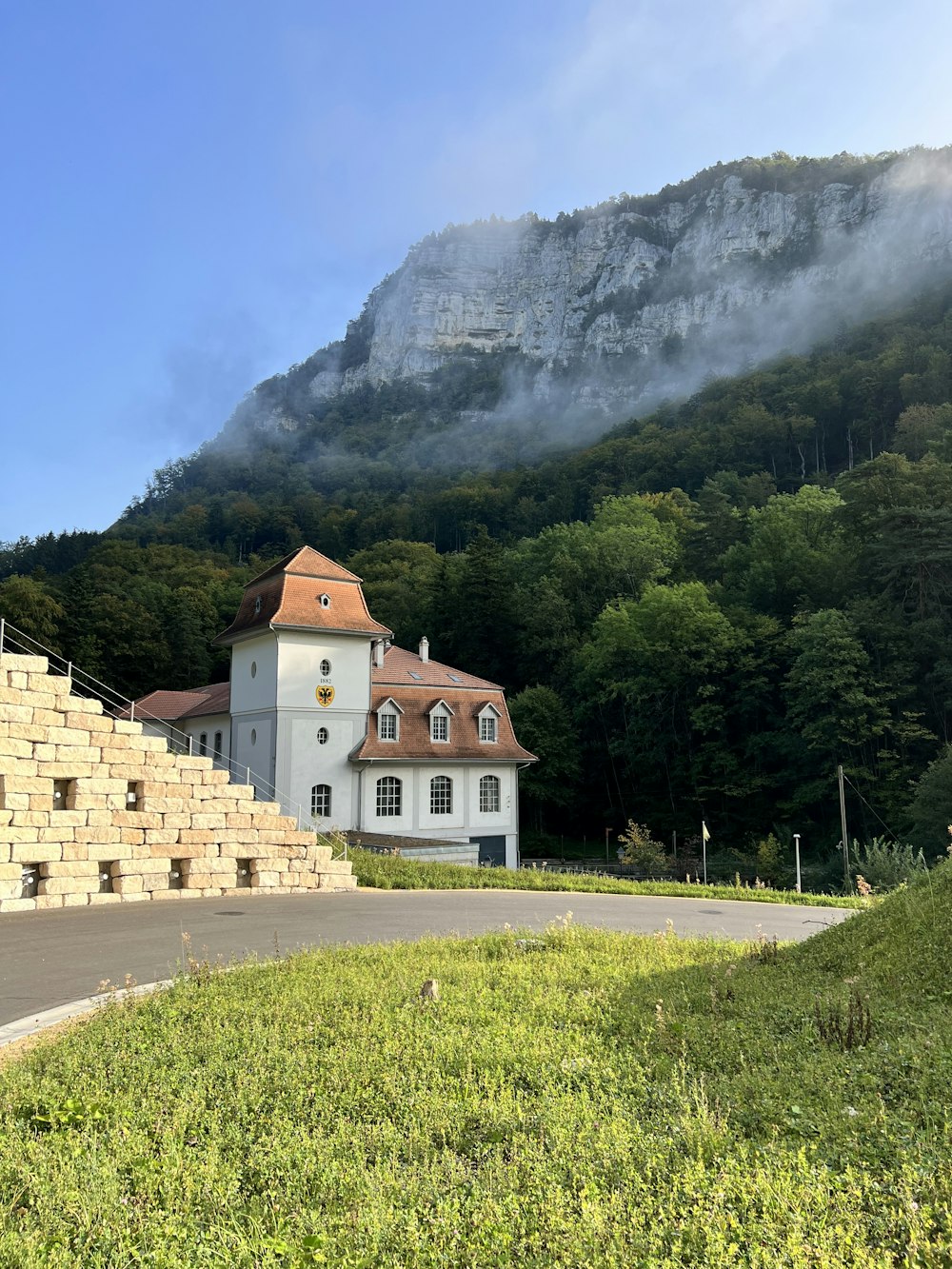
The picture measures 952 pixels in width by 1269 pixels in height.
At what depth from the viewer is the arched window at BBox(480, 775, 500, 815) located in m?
37.8

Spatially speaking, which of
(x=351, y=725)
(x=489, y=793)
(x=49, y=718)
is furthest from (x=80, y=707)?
(x=489, y=793)

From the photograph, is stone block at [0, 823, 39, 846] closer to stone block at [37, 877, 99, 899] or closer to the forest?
stone block at [37, 877, 99, 899]

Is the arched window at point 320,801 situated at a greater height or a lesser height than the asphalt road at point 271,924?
greater

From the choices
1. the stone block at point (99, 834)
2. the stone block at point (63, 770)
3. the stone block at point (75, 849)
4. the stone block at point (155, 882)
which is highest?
the stone block at point (63, 770)

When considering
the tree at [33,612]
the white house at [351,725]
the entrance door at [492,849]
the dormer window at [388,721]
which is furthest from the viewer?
the tree at [33,612]

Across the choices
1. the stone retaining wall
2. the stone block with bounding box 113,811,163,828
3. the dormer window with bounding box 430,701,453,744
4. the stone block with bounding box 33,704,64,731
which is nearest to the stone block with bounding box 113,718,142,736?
the stone retaining wall

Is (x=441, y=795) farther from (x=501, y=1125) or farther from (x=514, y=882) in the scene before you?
(x=501, y=1125)

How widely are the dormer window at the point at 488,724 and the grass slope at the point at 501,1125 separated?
3026cm

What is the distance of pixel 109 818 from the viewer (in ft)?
50.7

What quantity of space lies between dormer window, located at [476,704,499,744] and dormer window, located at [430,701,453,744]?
1.73 metres

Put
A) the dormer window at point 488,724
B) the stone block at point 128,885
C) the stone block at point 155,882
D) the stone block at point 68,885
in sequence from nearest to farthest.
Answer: the stone block at point 68,885 → the stone block at point 128,885 → the stone block at point 155,882 → the dormer window at point 488,724

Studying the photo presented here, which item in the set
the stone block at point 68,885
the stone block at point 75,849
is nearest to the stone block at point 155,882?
the stone block at point 68,885

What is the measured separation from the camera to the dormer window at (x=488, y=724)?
38.2m

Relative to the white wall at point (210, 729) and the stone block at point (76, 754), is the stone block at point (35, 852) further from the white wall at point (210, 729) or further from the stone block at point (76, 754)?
the white wall at point (210, 729)
